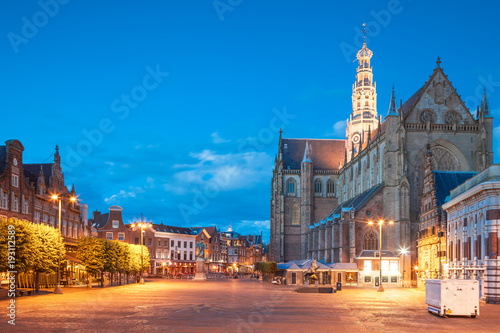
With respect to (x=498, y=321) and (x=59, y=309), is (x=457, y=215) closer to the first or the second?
(x=498, y=321)

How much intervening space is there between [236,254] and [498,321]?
15295 centimetres

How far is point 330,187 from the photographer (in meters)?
113

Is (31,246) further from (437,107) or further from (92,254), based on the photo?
(437,107)

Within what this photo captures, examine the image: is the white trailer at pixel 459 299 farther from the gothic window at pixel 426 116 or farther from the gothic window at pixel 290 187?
the gothic window at pixel 290 187

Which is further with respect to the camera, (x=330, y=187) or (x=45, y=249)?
(x=330, y=187)

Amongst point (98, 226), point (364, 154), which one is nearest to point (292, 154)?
point (364, 154)

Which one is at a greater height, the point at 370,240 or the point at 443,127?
the point at 443,127

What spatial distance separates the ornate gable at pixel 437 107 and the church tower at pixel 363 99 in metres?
44.2

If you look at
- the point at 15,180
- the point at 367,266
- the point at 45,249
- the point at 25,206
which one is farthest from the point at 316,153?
the point at 45,249

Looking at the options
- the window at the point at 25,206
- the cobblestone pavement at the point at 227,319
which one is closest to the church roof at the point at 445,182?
the cobblestone pavement at the point at 227,319

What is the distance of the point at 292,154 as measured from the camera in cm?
11812

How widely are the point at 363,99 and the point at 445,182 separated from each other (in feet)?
220

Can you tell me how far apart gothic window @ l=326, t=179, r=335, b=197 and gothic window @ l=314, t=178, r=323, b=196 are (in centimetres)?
113

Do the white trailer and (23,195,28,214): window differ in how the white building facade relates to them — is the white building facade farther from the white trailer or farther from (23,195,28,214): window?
(23,195,28,214): window
